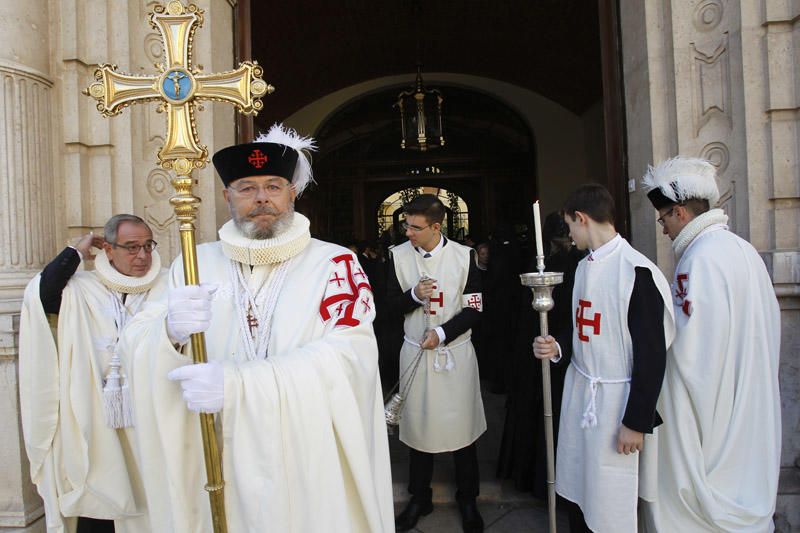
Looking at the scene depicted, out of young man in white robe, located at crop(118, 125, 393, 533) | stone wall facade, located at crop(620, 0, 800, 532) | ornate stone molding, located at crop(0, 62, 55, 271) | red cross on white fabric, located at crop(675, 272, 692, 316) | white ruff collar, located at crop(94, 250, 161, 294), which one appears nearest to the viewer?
young man in white robe, located at crop(118, 125, 393, 533)

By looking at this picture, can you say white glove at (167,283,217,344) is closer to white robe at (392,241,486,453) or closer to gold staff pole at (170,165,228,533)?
gold staff pole at (170,165,228,533)

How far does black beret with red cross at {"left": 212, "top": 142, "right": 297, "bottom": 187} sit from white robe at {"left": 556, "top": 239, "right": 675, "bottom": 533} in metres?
1.56

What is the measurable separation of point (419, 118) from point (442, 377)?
152 inches

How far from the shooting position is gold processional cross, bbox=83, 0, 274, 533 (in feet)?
5.76


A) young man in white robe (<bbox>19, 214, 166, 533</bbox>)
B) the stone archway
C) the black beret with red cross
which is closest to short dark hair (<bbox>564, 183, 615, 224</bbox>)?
the black beret with red cross

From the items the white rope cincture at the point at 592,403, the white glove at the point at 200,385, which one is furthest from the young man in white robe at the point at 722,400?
the white glove at the point at 200,385

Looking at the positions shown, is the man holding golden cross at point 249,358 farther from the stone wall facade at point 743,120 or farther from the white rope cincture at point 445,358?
the stone wall facade at point 743,120

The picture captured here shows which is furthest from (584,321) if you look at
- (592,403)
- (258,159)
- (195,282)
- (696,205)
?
(195,282)

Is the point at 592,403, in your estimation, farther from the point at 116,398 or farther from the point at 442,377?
the point at 116,398

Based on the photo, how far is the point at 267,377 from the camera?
1806mm

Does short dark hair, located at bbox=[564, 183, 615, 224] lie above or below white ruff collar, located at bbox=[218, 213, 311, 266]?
above

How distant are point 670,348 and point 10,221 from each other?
3757mm

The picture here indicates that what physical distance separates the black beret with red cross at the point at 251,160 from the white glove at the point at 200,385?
85cm

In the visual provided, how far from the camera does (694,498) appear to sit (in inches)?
99.8
